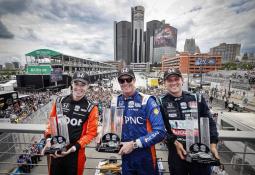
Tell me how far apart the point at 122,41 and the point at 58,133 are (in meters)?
192

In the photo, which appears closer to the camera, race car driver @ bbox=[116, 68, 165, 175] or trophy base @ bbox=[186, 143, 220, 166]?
trophy base @ bbox=[186, 143, 220, 166]

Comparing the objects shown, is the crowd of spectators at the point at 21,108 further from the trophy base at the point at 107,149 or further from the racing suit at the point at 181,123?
the racing suit at the point at 181,123

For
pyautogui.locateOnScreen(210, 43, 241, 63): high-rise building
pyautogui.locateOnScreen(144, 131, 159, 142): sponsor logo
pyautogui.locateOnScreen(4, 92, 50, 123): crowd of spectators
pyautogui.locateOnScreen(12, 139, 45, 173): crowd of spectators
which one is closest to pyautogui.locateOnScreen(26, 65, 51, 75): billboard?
pyautogui.locateOnScreen(4, 92, 50, 123): crowd of spectators

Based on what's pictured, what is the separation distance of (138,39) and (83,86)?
7448 inches

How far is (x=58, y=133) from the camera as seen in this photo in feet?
6.87

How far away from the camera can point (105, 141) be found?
1.71 metres

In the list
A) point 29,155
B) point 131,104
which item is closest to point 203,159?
point 131,104

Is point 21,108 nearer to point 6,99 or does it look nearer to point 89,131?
point 6,99

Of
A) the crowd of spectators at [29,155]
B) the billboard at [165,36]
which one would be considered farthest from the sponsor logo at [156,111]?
the billboard at [165,36]

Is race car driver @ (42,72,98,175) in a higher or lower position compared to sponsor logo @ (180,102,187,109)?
lower

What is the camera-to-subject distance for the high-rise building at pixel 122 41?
593 feet

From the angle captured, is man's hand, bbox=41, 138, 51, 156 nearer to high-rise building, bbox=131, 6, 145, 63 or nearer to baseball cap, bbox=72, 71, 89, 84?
baseball cap, bbox=72, 71, 89, 84

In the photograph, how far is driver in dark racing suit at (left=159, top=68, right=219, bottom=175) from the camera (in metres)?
1.95

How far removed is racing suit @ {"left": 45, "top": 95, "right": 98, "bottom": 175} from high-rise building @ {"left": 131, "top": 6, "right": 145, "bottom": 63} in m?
177
